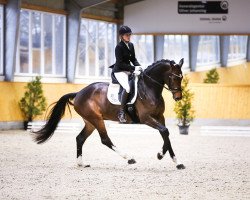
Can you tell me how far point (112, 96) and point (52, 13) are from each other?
1031 cm

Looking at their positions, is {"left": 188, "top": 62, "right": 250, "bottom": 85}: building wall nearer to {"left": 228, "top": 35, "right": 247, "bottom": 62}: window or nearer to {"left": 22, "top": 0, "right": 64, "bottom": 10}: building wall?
{"left": 228, "top": 35, "right": 247, "bottom": 62}: window

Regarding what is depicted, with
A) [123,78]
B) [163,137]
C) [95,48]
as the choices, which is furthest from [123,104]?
[95,48]

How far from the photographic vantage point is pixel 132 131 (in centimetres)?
1644

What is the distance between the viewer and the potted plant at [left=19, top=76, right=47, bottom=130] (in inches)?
640

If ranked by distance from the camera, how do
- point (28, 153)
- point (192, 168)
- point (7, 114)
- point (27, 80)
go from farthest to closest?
point (27, 80) → point (7, 114) → point (28, 153) → point (192, 168)

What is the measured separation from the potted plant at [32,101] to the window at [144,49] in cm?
647

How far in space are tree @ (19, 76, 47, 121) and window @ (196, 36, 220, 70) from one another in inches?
431

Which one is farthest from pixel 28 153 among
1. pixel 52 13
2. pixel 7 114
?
pixel 52 13

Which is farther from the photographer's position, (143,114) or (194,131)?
(194,131)

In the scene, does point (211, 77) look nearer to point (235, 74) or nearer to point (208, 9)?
point (235, 74)

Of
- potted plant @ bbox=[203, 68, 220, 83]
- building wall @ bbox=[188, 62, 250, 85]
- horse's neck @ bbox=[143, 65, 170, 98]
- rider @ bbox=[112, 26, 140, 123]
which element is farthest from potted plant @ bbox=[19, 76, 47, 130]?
building wall @ bbox=[188, 62, 250, 85]

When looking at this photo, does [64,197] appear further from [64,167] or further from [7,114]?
[7,114]

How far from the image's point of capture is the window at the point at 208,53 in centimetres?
2604

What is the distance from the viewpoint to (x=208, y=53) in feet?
87.6
